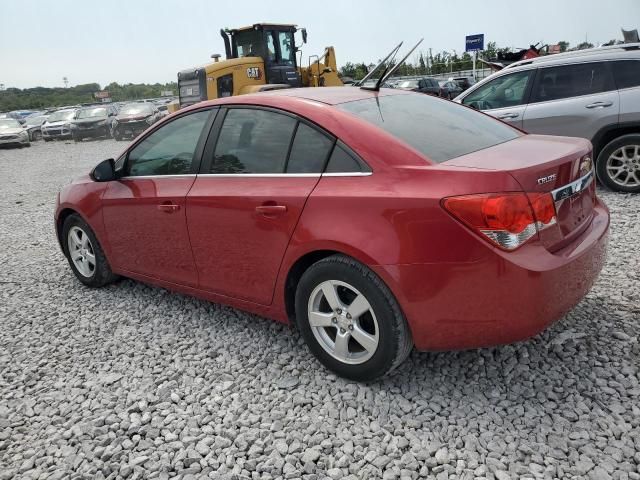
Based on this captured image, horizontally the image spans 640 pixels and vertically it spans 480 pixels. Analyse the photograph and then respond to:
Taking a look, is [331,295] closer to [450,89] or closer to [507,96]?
[507,96]

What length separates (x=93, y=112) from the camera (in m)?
25.5

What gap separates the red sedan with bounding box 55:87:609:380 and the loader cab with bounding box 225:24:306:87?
11.1 metres

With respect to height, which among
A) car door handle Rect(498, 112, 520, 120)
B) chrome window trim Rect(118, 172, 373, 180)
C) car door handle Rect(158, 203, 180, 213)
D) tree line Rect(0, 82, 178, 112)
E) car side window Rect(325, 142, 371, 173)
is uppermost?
tree line Rect(0, 82, 178, 112)

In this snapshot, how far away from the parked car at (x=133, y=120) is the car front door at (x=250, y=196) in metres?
20.8

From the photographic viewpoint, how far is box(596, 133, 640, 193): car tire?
6371 millimetres

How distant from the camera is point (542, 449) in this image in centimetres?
236

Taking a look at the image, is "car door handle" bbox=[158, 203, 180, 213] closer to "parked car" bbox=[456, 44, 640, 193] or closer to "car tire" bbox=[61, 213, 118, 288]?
"car tire" bbox=[61, 213, 118, 288]

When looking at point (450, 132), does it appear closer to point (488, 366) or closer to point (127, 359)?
point (488, 366)

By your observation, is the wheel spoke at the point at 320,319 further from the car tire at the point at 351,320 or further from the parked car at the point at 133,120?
the parked car at the point at 133,120

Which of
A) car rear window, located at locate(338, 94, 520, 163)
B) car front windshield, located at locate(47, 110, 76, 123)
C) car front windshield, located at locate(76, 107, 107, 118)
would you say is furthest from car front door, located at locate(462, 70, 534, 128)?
car front windshield, located at locate(47, 110, 76, 123)

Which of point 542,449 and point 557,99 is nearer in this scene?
point 542,449

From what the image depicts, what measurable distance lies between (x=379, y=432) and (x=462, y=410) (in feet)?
1.43

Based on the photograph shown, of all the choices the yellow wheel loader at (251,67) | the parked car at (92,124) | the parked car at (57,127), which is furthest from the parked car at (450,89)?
the parked car at (57,127)

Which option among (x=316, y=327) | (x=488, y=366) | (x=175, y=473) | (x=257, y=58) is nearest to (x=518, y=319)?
(x=488, y=366)
